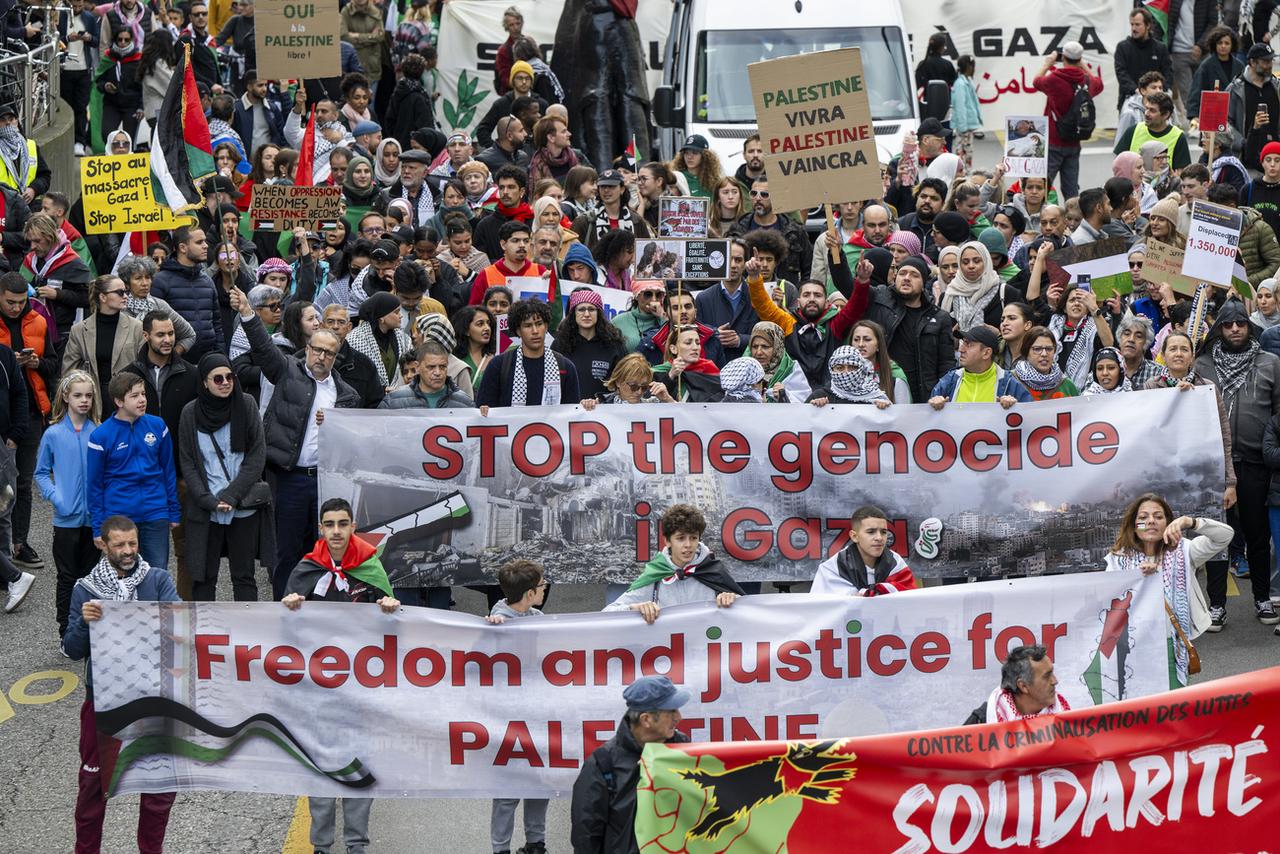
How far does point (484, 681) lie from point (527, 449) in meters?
2.28

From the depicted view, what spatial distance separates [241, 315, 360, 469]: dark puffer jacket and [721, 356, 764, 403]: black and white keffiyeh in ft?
7.03

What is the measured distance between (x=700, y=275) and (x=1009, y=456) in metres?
2.92

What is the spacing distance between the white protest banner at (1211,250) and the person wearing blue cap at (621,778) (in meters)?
6.23

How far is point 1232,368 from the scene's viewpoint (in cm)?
1181

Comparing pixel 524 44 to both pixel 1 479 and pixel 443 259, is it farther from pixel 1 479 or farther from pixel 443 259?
pixel 1 479

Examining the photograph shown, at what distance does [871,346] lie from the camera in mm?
11312

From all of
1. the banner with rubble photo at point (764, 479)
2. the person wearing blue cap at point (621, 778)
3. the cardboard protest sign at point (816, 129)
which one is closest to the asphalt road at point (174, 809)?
the banner with rubble photo at point (764, 479)

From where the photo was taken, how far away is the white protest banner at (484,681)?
28.1 ft

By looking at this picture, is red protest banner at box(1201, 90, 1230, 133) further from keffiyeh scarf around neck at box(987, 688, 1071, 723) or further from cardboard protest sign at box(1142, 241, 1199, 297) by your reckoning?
keffiyeh scarf around neck at box(987, 688, 1071, 723)

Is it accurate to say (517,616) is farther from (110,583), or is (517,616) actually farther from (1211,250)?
(1211,250)

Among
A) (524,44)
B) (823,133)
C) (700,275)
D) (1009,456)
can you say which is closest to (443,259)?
(700,275)

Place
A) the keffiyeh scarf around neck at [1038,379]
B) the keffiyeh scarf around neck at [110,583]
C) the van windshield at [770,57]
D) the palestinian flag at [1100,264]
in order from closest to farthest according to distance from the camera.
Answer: the keffiyeh scarf around neck at [110,583] → the keffiyeh scarf around neck at [1038,379] → the palestinian flag at [1100,264] → the van windshield at [770,57]

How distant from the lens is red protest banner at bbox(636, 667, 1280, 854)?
7.24 meters

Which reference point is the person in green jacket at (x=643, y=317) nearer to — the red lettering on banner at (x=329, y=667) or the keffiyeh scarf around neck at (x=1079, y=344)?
the keffiyeh scarf around neck at (x=1079, y=344)
